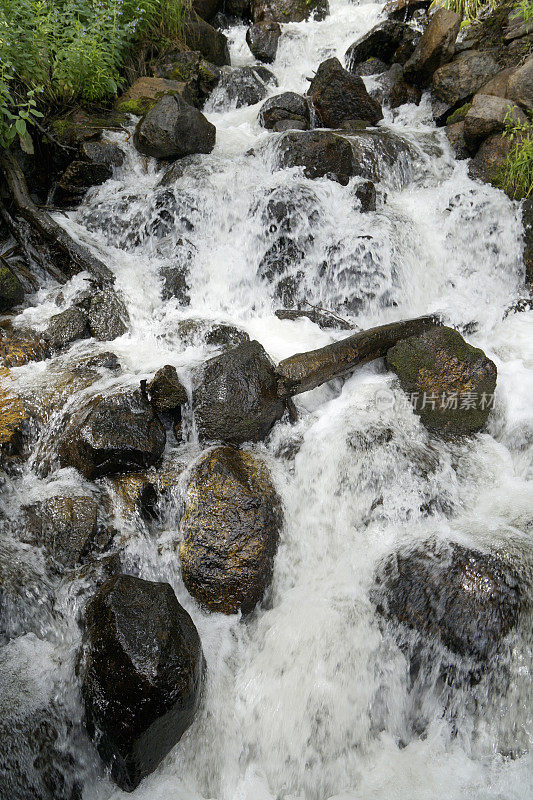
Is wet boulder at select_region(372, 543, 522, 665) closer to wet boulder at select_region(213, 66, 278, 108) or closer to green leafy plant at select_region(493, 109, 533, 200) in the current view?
green leafy plant at select_region(493, 109, 533, 200)

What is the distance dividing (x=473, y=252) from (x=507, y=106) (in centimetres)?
200

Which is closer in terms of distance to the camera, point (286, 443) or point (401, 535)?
point (401, 535)

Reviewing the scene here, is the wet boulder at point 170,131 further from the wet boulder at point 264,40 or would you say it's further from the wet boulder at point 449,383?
the wet boulder at point 449,383

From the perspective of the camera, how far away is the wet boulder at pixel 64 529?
3.03m

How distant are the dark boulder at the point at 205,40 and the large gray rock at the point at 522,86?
5211mm

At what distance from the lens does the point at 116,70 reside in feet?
24.4

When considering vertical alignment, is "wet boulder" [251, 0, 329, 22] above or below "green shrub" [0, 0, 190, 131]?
above

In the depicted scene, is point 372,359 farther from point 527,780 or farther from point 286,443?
point 527,780

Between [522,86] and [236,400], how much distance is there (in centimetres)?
550

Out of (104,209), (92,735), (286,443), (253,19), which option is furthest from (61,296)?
(253,19)

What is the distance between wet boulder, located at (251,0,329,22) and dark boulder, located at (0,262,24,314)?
28.8ft

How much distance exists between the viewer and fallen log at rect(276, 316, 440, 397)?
382cm

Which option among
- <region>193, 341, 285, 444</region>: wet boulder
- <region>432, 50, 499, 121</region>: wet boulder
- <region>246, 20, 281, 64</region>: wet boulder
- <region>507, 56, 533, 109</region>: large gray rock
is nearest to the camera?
<region>193, 341, 285, 444</region>: wet boulder

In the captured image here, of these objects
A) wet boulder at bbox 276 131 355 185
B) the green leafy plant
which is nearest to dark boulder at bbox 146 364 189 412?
wet boulder at bbox 276 131 355 185
